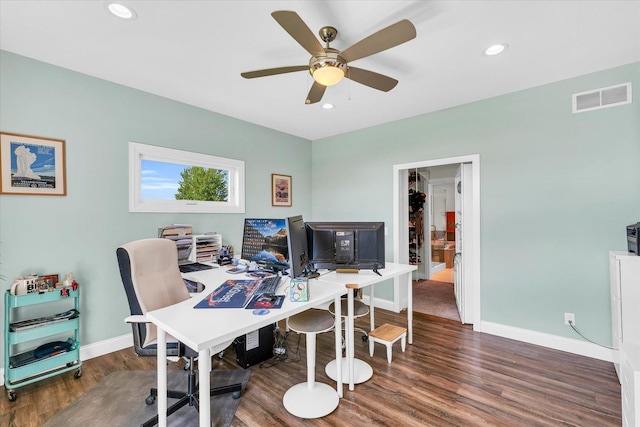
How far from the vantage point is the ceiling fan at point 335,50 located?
1492mm

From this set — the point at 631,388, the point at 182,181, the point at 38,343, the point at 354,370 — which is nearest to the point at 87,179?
the point at 182,181

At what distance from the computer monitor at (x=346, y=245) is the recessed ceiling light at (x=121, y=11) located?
6.47ft

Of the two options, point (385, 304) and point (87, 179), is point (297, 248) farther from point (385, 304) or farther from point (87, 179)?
point (385, 304)

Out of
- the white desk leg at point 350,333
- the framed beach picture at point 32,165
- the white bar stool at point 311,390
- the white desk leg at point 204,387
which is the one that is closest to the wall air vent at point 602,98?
the white desk leg at point 350,333

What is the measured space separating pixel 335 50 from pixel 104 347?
10.9 ft

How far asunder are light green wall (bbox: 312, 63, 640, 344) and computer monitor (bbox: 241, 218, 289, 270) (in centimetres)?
233

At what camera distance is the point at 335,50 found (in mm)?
1795

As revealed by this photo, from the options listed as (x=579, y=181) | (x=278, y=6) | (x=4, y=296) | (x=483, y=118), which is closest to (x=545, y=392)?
(x=579, y=181)

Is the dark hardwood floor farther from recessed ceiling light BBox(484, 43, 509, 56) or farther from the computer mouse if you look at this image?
recessed ceiling light BBox(484, 43, 509, 56)

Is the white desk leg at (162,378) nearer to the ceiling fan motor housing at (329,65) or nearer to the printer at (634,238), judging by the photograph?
the ceiling fan motor housing at (329,65)

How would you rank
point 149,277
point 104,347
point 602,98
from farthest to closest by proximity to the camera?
point 104,347, point 602,98, point 149,277

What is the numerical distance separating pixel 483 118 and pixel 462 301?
2212 millimetres

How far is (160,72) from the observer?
2561mm

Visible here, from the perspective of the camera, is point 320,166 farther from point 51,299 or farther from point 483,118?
point 51,299
